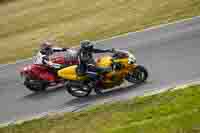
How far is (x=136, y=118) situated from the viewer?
11859 millimetres

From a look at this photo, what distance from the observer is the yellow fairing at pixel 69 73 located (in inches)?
620

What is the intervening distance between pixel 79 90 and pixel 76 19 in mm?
14505

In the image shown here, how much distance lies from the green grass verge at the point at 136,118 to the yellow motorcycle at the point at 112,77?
1687 millimetres

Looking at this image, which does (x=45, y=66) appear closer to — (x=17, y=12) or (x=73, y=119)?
(x=73, y=119)

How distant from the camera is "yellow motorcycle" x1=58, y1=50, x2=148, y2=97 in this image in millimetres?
15438

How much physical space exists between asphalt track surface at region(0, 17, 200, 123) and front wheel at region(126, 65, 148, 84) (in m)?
0.22

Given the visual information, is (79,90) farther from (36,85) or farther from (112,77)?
(36,85)

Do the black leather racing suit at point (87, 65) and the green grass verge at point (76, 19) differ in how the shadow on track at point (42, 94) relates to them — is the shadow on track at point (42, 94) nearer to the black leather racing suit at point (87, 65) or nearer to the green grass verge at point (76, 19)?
the black leather racing suit at point (87, 65)

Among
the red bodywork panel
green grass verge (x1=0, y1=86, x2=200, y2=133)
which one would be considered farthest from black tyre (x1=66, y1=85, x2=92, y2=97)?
the red bodywork panel

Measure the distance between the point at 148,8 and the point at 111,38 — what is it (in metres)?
5.25

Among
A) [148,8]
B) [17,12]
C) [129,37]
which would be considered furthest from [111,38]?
[17,12]

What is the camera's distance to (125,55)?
15.6 m

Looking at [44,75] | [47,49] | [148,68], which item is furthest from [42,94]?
[148,68]

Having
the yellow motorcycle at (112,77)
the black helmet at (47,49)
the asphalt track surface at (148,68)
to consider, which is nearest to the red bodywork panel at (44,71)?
the black helmet at (47,49)
